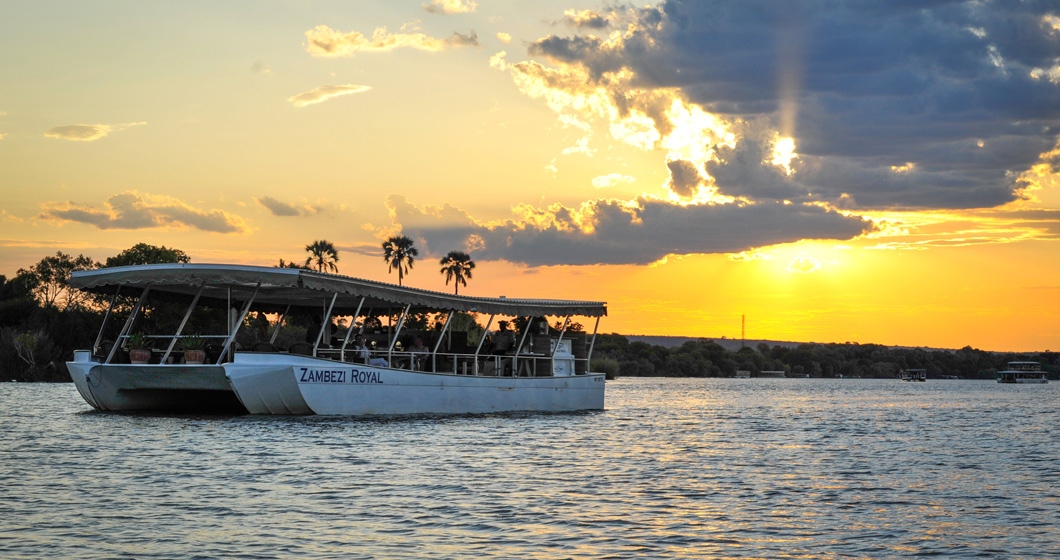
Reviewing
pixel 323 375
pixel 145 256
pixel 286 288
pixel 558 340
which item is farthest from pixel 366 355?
pixel 145 256

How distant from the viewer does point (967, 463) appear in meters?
24.3

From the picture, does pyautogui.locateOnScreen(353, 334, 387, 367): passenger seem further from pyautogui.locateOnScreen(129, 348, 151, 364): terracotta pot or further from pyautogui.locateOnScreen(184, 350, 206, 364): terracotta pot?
pyautogui.locateOnScreen(129, 348, 151, 364): terracotta pot

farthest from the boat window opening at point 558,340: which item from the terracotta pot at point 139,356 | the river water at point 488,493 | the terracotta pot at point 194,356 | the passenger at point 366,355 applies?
the terracotta pot at point 139,356

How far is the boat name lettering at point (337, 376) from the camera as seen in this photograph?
2727 centimetres

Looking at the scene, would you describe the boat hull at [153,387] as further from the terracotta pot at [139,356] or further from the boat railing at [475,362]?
the boat railing at [475,362]

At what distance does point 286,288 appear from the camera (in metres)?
31.2

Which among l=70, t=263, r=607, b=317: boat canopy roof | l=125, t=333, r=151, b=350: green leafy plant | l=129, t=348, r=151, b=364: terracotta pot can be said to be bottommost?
l=129, t=348, r=151, b=364: terracotta pot

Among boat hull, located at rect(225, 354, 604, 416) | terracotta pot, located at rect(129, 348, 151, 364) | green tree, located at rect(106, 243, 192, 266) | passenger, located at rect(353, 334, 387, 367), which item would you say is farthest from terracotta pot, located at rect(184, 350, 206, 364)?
green tree, located at rect(106, 243, 192, 266)

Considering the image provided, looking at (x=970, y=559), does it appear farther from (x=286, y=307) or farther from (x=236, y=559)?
(x=286, y=307)

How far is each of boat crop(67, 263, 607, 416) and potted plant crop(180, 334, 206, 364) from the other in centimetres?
9

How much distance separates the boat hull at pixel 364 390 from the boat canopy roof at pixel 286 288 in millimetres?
2194

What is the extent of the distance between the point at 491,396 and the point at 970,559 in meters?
22.9

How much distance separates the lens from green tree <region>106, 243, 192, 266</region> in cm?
8525

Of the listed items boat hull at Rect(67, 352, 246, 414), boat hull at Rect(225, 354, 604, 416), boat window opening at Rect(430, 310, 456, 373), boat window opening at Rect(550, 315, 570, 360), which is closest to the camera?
boat hull at Rect(225, 354, 604, 416)
